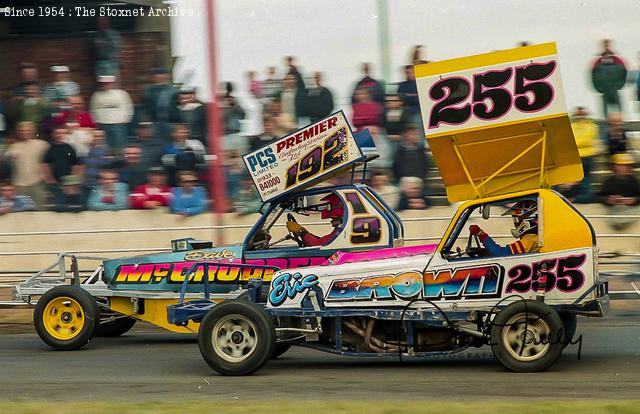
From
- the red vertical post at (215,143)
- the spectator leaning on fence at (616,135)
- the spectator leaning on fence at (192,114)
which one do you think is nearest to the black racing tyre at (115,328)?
the red vertical post at (215,143)

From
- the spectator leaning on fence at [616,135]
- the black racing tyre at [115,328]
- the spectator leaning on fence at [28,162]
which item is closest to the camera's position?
the black racing tyre at [115,328]

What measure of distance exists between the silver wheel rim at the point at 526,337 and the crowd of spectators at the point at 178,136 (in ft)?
20.2

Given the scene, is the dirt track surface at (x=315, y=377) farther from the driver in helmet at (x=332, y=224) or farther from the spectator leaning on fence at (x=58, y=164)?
the spectator leaning on fence at (x=58, y=164)

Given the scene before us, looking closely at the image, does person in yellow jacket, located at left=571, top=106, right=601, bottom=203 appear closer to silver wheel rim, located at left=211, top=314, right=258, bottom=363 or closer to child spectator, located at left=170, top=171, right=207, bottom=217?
child spectator, located at left=170, top=171, right=207, bottom=217

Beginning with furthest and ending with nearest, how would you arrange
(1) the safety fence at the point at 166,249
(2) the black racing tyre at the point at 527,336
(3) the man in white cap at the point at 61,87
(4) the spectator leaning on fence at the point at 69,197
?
1. (3) the man in white cap at the point at 61,87
2. (4) the spectator leaning on fence at the point at 69,197
3. (1) the safety fence at the point at 166,249
4. (2) the black racing tyre at the point at 527,336

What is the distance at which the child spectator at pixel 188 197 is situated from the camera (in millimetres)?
15789

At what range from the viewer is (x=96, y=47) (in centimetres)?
1695

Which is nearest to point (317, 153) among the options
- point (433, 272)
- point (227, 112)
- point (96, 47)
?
point (433, 272)

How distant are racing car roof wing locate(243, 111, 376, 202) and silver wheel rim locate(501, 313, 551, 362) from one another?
297 cm

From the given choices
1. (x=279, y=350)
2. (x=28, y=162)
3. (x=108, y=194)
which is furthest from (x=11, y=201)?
(x=279, y=350)

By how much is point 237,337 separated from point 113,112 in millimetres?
7866

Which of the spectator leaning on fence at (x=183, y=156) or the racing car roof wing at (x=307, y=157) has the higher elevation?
the spectator leaning on fence at (x=183, y=156)

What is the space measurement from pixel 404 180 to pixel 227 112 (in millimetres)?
2777

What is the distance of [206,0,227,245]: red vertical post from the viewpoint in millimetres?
15625
